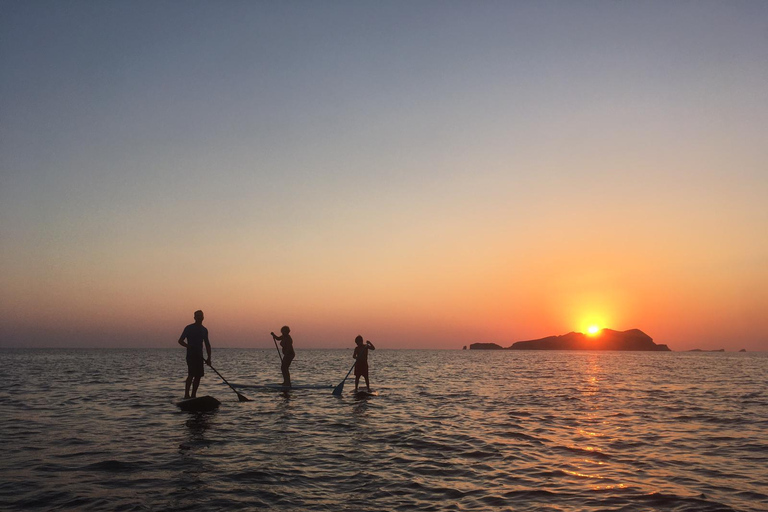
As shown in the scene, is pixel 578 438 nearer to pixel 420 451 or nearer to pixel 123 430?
pixel 420 451

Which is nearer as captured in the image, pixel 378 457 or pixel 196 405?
pixel 378 457

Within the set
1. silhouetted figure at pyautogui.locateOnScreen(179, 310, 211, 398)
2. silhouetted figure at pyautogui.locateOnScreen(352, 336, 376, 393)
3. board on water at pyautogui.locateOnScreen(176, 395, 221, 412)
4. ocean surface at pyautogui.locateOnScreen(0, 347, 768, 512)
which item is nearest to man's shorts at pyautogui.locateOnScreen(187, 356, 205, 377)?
silhouetted figure at pyautogui.locateOnScreen(179, 310, 211, 398)

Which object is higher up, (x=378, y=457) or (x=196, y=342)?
(x=196, y=342)

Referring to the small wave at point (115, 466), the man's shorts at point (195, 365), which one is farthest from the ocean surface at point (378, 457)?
the man's shorts at point (195, 365)

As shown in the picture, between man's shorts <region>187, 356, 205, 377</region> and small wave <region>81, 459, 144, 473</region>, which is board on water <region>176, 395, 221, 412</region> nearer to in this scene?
man's shorts <region>187, 356, 205, 377</region>

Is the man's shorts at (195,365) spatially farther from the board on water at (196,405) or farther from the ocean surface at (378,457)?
the ocean surface at (378,457)

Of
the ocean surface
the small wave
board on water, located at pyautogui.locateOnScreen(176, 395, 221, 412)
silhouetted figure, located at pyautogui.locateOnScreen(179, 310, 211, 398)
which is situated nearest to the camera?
the ocean surface

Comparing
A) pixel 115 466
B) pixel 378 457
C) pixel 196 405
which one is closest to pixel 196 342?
pixel 196 405

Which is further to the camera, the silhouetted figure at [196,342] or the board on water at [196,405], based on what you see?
the silhouetted figure at [196,342]

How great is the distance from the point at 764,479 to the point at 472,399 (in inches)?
566

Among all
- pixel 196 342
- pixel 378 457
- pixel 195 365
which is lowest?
pixel 378 457

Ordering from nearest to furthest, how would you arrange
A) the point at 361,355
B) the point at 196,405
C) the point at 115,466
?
the point at 115,466
the point at 196,405
the point at 361,355

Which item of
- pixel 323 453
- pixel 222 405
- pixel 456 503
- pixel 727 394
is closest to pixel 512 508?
pixel 456 503

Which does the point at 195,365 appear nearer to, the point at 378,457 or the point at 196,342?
the point at 196,342
